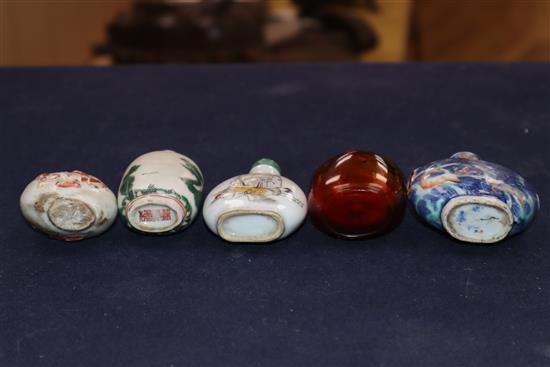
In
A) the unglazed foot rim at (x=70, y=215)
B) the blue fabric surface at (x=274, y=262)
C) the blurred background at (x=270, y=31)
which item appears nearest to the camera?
the blue fabric surface at (x=274, y=262)

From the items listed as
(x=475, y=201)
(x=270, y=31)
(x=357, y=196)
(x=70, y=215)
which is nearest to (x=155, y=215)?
(x=70, y=215)

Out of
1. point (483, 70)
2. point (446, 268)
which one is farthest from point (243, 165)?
point (483, 70)

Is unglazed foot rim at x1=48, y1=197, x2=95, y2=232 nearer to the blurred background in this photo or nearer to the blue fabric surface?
the blue fabric surface

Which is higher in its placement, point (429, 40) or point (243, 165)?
point (243, 165)

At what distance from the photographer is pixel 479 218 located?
3.10 feet

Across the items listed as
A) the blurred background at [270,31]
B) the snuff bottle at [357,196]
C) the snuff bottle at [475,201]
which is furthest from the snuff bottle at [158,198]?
the blurred background at [270,31]

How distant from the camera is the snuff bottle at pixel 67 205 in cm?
95

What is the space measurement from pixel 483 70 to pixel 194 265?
0.90 m

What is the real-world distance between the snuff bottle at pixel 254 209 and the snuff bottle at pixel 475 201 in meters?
0.18

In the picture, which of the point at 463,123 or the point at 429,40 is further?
the point at 429,40

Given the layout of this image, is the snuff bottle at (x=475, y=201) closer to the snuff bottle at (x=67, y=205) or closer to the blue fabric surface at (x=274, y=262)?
the blue fabric surface at (x=274, y=262)

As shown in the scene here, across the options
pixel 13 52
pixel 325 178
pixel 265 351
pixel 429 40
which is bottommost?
pixel 429 40

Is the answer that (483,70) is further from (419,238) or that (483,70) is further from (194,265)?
(194,265)

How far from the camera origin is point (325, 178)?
0.96m
